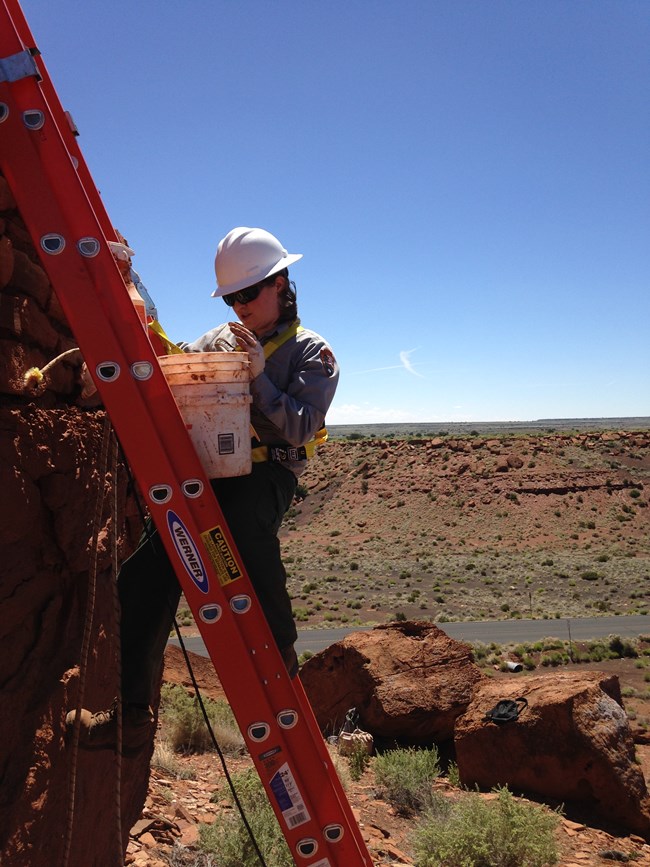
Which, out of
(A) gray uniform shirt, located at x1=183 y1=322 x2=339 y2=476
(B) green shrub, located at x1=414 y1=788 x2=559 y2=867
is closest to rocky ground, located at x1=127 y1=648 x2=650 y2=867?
(B) green shrub, located at x1=414 y1=788 x2=559 y2=867

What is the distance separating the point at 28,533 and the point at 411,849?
5648mm

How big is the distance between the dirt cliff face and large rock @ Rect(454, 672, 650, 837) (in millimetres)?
6448

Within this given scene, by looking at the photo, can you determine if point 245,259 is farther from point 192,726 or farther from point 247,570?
point 192,726

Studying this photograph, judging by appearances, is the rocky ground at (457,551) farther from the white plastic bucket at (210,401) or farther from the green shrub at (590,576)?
the white plastic bucket at (210,401)

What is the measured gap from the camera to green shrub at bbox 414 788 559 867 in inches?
260

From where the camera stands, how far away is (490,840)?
22.4 feet

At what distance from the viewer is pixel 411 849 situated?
276 inches

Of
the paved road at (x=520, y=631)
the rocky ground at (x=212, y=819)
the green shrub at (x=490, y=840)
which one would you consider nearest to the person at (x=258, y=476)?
the rocky ground at (x=212, y=819)

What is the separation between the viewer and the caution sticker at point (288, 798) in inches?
96.2

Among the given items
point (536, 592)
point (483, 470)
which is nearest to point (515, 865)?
point (536, 592)

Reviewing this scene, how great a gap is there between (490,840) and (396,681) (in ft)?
12.7

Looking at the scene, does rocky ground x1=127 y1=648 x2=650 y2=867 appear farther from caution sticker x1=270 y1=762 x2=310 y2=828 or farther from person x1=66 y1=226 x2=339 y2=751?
caution sticker x1=270 y1=762 x2=310 y2=828

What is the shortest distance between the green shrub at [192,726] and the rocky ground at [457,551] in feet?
1.17

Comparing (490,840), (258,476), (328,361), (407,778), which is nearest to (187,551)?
(258,476)
